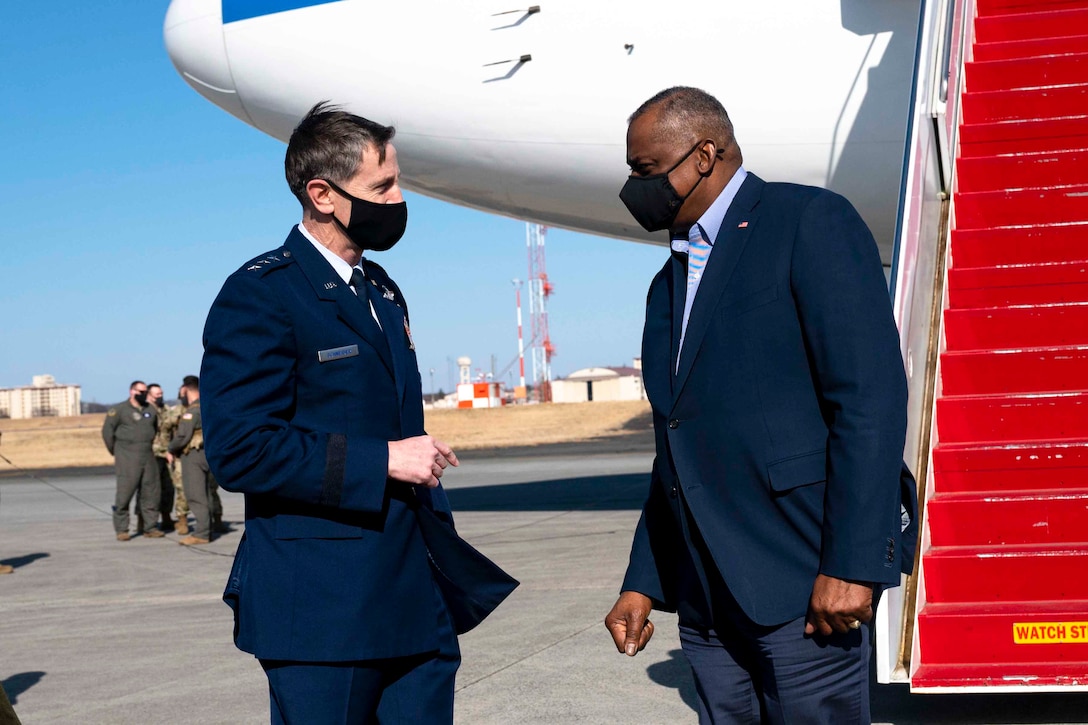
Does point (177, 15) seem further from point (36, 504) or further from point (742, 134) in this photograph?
point (36, 504)

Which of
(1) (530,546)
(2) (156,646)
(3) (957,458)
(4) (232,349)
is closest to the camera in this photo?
(4) (232,349)

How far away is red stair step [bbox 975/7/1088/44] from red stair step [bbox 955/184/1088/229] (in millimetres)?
1854

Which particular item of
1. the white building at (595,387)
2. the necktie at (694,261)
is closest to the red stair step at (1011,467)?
the necktie at (694,261)

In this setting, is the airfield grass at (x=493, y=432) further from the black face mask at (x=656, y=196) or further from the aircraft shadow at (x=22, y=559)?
the black face mask at (x=656, y=196)

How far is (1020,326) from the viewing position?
5.14 meters

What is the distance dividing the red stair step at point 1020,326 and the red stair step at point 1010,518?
976 mm

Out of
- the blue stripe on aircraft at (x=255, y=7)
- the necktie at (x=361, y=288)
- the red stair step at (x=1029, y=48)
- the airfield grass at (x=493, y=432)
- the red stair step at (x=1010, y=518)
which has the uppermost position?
the blue stripe on aircraft at (x=255, y=7)

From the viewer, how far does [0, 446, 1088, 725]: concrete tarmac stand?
14.5ft

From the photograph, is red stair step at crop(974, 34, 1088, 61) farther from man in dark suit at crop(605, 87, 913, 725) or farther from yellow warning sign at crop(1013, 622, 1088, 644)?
man in dark suit at crop(605, 87, 913, 725)

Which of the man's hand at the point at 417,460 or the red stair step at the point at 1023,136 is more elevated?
the red stair step at the point at 1023,136

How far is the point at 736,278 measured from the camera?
227 cm

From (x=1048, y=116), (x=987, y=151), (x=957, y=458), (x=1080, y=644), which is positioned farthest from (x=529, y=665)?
(x=1048, y=116)

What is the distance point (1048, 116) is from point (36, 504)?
53.1 ft

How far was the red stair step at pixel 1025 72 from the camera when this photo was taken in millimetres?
6684
